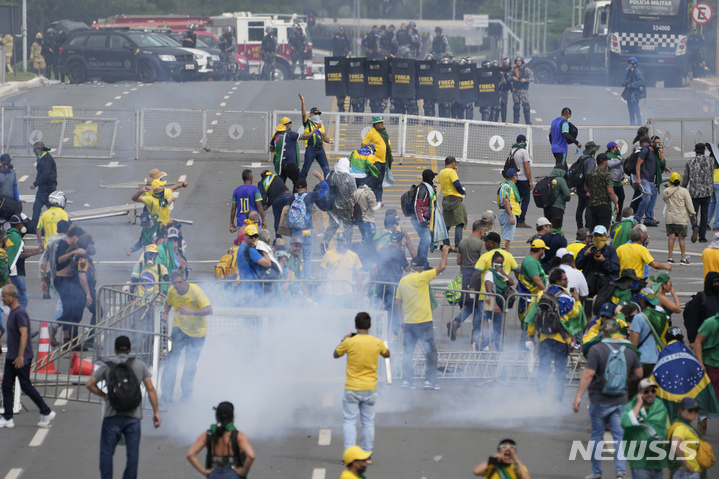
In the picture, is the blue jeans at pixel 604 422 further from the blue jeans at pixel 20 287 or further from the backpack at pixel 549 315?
the blue jeans at pixel 20 287

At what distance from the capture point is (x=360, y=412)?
33.5 feet

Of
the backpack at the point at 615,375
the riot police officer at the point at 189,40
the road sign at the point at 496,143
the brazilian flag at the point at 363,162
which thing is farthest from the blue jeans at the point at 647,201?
the riot police officer at the point at 189,40

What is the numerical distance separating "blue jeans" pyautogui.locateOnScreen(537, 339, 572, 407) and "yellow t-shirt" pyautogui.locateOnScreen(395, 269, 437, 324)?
4.19 feet

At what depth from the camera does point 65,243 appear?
45.7 ft

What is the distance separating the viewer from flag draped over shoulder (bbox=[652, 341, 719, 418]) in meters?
10.2

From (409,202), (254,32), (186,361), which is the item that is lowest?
(186,361)

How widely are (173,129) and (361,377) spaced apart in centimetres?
1730

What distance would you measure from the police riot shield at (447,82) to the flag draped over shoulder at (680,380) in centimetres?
1859

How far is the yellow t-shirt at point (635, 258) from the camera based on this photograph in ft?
43.8

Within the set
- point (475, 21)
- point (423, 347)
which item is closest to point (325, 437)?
point (423, 347)

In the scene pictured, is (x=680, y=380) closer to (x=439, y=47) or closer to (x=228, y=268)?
(x=228, y=268)

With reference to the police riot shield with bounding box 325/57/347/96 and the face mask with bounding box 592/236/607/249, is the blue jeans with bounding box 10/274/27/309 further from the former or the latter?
the police riot shield with bounding box 325/57/347/96

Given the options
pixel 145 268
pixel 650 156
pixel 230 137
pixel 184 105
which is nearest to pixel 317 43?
pixel 184 105

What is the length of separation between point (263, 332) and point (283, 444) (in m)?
1.75
